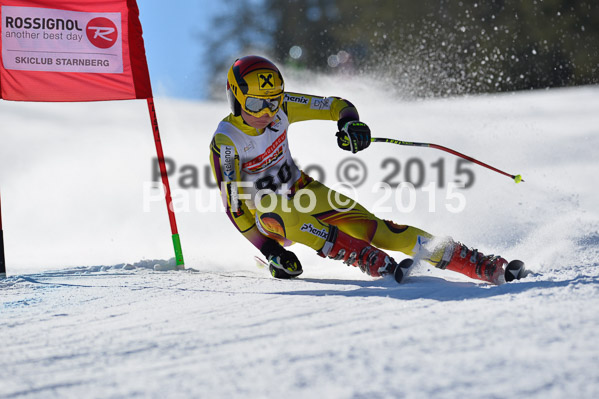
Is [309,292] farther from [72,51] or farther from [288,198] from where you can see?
[72,51]

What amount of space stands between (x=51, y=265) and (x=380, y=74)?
16.5 metres

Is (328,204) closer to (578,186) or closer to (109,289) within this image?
(109,289)

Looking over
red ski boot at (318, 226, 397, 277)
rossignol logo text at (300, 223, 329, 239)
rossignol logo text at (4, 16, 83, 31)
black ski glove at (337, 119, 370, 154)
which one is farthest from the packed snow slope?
rossignol logo text at (4, 16, 83, 31)

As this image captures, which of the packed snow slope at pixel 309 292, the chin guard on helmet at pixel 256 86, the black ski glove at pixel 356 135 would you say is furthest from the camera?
the black ski glove at pixel 356 135

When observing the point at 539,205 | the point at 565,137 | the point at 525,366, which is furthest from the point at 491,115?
the point at 525,366

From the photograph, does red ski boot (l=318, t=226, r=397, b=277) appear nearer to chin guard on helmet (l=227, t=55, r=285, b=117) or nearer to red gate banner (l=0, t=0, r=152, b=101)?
chin guard on helmet (l=227, t=55, r=285, b=117)

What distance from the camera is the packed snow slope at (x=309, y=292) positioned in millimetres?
1727

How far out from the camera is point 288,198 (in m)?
3.62

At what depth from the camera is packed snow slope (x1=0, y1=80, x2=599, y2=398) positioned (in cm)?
173

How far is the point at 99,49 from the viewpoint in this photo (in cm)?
460

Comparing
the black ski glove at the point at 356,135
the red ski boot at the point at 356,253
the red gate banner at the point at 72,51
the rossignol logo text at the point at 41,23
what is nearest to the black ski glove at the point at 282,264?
the red ski boot at the point at 356,253

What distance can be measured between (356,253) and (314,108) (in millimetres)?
1066

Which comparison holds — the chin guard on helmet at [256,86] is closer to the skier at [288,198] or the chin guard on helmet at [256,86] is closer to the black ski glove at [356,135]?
the skier at [288,198]

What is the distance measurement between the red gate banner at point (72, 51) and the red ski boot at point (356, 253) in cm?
202
